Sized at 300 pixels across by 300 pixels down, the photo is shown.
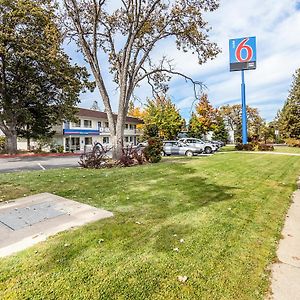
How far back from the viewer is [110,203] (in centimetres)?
539

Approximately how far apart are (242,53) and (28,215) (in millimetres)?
29915

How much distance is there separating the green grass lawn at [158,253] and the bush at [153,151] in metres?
8.26

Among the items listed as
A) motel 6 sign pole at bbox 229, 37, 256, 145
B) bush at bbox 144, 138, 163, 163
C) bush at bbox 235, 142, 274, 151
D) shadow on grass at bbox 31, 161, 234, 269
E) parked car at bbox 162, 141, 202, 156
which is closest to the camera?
shadow on grass at bbox 31, 161, 234, 269

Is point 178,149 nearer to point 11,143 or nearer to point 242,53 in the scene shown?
point 242,53

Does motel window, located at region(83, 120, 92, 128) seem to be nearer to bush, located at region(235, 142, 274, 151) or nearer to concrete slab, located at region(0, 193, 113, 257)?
bush, located at region(235, 142, 274, 151)

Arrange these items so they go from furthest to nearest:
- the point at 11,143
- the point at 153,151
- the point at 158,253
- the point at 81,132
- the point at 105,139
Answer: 1. the point at 105,139
2. the point at 81,132
3. the point at 11,143
4. the point at 153,151
5. the point at 158,253

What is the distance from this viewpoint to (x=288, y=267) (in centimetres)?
301

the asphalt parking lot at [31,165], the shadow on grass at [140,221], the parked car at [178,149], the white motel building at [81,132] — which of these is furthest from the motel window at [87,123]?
the shadow on grass at [140,221]

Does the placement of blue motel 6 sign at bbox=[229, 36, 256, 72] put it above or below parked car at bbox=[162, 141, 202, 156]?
above

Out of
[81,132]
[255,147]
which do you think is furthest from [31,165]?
[81,132]

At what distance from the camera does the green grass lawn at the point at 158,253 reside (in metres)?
2.48

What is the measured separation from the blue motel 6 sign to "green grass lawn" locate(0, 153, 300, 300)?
26093 mm

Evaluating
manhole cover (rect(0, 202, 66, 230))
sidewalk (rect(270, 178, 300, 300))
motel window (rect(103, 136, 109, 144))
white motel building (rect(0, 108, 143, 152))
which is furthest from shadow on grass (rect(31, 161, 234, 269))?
motel window (rect(103, 136, 109, 144))

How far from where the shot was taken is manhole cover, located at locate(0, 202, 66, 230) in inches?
165
